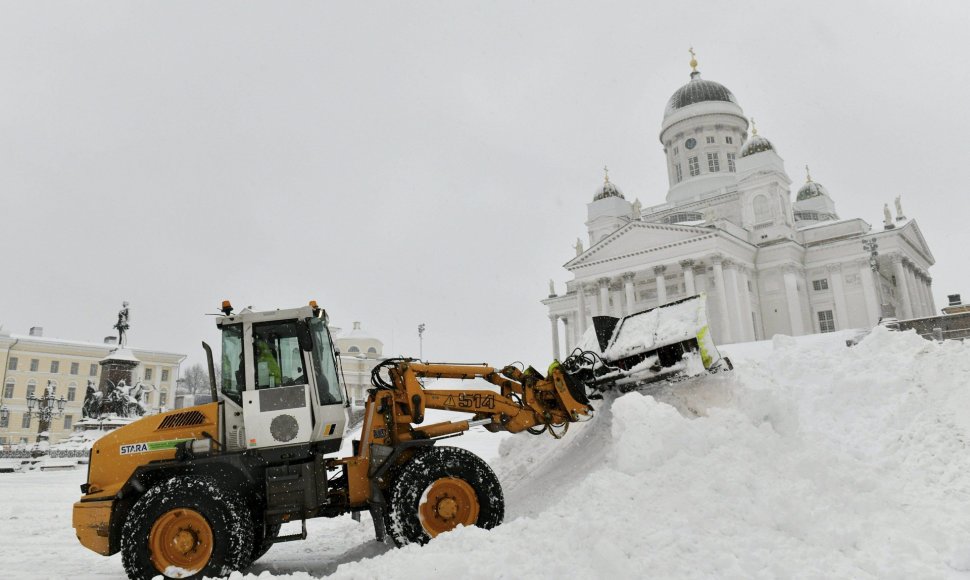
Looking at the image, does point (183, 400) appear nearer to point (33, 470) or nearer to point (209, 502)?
point (33, 470)

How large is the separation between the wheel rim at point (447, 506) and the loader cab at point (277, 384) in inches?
49.4

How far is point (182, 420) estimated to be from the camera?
21.5ft

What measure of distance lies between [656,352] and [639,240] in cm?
3869

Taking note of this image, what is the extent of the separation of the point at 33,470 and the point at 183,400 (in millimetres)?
48499

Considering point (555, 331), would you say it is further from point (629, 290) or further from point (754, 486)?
point (754, 486)

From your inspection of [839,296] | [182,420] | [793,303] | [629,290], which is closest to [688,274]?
[629,290]

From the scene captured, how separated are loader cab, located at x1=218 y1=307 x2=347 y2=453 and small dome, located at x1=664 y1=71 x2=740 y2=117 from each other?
57152 mm

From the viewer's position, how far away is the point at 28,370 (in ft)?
194

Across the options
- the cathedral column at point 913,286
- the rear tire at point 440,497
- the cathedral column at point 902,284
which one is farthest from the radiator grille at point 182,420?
the cathedral column at point 913,286

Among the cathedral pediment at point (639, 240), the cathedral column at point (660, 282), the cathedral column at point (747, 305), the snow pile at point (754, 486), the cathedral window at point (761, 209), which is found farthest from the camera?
the cathedral window at point (761, 209)

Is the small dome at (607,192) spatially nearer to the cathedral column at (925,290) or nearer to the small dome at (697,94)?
the small dome at (697,94)

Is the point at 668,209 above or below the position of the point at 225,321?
above

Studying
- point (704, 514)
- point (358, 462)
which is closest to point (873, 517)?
point (704, 514)

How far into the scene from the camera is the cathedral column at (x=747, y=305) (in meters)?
42.4
